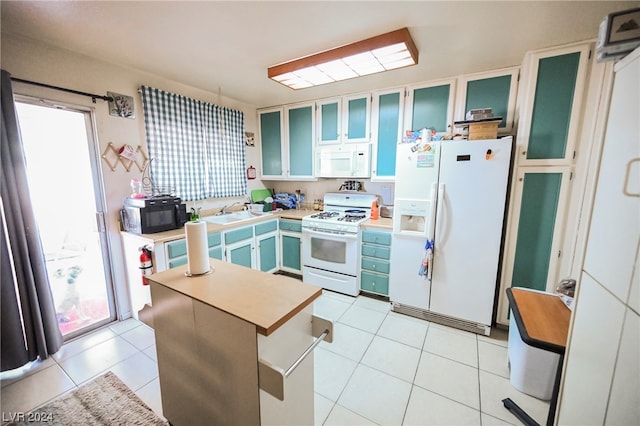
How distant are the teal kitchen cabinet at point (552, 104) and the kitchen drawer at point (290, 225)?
2.43 meters

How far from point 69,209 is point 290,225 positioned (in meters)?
2.21

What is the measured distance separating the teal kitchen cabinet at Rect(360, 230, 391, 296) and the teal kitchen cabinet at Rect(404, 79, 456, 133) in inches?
49.6

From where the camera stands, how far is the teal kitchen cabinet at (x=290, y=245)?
3.40 meters

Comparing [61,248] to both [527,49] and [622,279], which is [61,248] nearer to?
[622,279]

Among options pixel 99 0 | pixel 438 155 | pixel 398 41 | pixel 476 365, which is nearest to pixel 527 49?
pixel 438 155

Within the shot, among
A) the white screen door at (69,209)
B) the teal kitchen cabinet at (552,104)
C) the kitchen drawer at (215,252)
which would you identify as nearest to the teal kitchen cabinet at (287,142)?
the kitchen drawer at (215,252)

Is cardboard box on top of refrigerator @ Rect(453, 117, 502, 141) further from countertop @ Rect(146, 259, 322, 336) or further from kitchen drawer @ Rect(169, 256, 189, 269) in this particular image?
kitchen drawer @ Rect(169, 256, 189, 269)

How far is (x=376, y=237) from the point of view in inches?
112

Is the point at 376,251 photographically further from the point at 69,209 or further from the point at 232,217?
the point at 69,209

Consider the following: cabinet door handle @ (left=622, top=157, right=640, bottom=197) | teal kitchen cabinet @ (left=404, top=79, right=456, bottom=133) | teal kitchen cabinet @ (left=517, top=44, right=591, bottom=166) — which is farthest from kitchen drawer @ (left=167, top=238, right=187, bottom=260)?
teal kitchen cabinet @ (left=517, top=44, right=591, bottom=166)

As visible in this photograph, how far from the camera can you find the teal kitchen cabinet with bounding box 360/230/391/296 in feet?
9.24

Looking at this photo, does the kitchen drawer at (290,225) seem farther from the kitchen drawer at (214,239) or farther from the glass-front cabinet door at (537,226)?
the glass-front cabinet door at (537,226)

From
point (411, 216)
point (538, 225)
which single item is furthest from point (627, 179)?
point (411, 216)

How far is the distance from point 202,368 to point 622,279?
1590 millimetres
